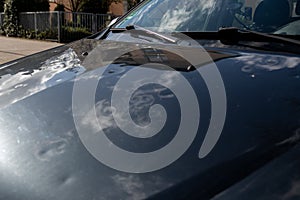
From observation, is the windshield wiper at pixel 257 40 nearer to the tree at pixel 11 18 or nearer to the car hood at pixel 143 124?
the car hood at pixel 143 124

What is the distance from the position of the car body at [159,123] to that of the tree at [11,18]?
738 inches

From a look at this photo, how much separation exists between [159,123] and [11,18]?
65.1 ft

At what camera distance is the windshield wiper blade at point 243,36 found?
5.21 ft

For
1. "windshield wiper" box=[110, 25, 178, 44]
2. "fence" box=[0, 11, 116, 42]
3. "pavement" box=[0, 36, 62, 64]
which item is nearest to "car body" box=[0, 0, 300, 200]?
"windshield wiper" box=[110, 25, 178, 44]

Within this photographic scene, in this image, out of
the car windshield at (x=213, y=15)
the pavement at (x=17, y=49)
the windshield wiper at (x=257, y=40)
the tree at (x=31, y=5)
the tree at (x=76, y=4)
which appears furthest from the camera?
the tree at (x=76, y=4)

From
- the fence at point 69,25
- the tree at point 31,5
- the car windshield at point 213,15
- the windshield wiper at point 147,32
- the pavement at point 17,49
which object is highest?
the tree at point 31,5

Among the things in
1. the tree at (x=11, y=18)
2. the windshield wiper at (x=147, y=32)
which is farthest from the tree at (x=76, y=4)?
the windshield wiper at (x=147, y=32)

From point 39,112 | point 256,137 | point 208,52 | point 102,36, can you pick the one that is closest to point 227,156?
point 256,137

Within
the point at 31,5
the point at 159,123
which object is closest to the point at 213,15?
the point at 159,123

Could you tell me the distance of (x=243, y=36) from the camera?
1.68 metres

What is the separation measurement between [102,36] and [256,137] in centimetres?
150

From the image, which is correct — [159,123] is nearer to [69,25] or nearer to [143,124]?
[143,124]

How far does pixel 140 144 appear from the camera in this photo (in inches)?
35.4

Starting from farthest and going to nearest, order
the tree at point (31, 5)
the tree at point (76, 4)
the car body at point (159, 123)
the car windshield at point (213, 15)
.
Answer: the tree at point (76, 4), the tree at point (31, 5), the car windshield at point (213, 15), the car body at point (159, 123)
